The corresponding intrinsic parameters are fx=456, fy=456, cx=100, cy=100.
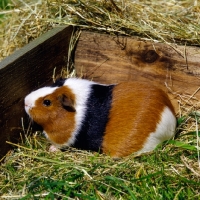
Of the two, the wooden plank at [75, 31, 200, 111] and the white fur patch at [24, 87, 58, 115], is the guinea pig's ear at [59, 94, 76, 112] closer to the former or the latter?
the white fur patch at [24, 87, 58, 115]

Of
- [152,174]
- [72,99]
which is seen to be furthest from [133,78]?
[152,174]

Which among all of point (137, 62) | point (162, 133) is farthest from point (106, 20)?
point (162, 133)

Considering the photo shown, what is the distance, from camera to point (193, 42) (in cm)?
306

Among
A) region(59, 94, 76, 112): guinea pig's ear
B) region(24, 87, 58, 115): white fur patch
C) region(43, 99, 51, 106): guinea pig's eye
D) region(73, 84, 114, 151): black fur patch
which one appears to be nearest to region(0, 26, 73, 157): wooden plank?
region(24, 87, 58, 115): white fur patch

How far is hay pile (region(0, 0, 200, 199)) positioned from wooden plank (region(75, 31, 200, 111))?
0.23ft

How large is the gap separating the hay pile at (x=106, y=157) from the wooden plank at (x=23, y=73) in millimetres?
132

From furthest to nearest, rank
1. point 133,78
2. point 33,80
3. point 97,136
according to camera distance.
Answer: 1. point 133,78
2. point 33,80
3. point 97,136

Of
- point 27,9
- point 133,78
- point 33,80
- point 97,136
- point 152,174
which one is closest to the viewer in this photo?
point 152,174

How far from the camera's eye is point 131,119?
2.75 metres

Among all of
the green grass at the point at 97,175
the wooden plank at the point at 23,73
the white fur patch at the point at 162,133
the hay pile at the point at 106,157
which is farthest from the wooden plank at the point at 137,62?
the green grass at the point at 97,175

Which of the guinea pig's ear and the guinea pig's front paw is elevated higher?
the guinea pig's ear

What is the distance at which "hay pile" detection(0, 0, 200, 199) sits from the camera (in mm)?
2387

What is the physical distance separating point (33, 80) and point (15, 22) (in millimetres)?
957

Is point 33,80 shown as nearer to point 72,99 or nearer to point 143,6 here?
point 72,99
